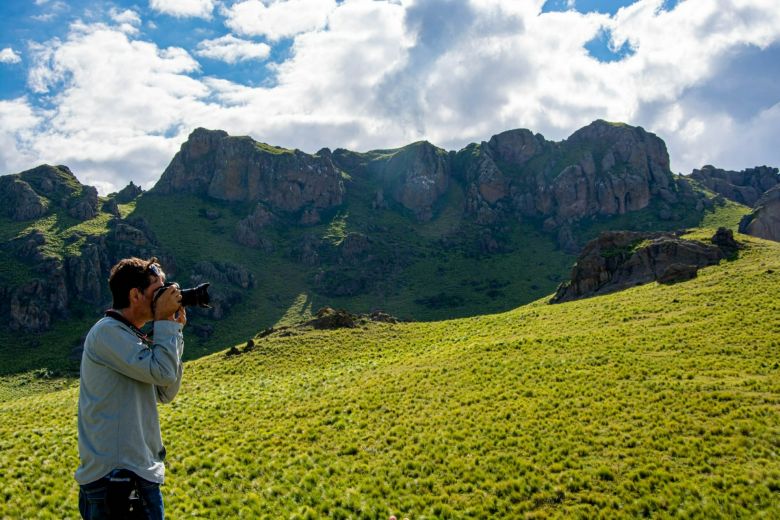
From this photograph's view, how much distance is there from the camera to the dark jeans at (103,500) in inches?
183

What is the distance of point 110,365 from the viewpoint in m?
4.80

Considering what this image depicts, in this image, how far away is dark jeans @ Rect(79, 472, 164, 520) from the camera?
183 inches

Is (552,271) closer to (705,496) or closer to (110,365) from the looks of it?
(705,496)

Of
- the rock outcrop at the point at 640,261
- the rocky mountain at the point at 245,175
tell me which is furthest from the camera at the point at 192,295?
the rocky mountain at the point at 245,175

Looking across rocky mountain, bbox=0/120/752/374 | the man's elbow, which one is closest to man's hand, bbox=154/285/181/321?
the man's elbow

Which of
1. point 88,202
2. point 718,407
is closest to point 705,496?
point 718,407

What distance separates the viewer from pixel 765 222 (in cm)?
11562

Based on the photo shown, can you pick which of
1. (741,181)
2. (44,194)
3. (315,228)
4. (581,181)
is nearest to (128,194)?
(44,194)

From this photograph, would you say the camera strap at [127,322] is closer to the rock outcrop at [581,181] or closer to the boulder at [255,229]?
the boulder at [255,229]

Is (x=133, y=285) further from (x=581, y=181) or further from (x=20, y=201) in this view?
(x=581, y=181)

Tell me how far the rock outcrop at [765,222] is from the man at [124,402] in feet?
465

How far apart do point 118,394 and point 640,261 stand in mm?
65219

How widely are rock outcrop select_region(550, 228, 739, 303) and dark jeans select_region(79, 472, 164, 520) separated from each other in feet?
187

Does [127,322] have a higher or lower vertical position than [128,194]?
lower
